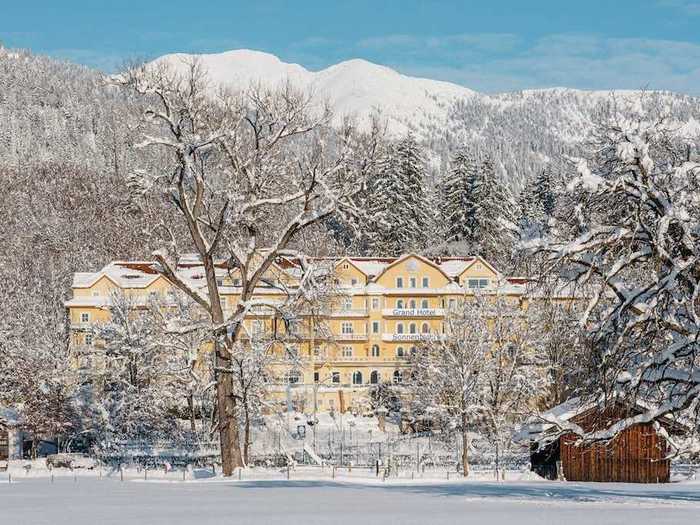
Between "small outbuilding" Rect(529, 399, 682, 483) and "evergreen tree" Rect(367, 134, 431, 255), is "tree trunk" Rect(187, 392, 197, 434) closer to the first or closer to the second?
"small outbuilding" Rect(529, 399, 682, 483)

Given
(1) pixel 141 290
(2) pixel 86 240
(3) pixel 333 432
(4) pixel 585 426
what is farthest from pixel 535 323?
(2) pixel 86 240

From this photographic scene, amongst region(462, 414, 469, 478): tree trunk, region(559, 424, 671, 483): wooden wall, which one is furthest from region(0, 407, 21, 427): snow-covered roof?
region(559, 424, 671, 483): wooden wall

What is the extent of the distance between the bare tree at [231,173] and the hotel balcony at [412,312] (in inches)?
2011

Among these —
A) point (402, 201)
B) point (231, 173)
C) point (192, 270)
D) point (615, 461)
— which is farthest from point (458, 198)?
point (231, 173)

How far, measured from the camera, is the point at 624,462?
37500mm

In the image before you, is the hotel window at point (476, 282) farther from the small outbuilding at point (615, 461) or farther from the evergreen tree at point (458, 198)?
the small outbuilding at point (615, 461)

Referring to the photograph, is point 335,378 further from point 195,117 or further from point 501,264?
point 195,117

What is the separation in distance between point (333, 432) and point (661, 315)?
153ft

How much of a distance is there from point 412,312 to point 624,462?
Result: 128 feet

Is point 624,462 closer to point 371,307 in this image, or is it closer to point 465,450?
point 465,450

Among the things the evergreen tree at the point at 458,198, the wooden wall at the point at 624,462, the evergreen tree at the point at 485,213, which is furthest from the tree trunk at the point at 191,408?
the evergreen tree at the point at 458,198

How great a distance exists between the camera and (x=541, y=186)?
104125 millimetres

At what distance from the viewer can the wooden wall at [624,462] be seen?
121 feet

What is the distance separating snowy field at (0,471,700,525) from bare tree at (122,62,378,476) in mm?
6914
